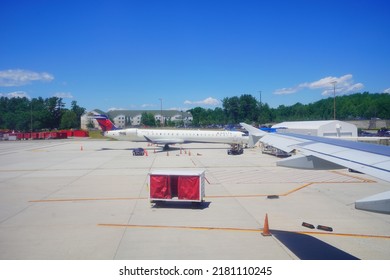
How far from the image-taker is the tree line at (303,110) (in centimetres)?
11544

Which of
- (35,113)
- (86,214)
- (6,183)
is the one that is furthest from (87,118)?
(86,214)

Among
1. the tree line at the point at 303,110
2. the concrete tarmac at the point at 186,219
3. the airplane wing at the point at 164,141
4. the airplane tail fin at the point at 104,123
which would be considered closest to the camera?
the concrete tarmac at the point at 186,219

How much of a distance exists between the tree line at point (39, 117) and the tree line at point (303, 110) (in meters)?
61.7

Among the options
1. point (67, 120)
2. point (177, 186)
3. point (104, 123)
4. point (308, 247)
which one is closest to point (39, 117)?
point (67, 120)

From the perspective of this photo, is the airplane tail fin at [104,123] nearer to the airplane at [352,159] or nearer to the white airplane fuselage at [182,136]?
the white airplane fuselage at [182,136]

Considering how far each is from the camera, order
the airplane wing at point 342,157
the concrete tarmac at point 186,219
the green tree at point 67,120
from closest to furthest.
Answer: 1. the airplane wing at point 342,157
2. the concrete tarmac at point 186,219
3. the green tree at point 67,120

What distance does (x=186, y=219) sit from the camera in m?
13.1

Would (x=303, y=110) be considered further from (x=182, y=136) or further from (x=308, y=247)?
(x=308, y=247)

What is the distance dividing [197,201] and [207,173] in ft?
34.9

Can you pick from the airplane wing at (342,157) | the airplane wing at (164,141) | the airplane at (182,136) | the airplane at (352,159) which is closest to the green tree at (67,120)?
the airplane at (182,136)

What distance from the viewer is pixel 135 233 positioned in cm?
1123

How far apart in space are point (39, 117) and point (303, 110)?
96314 millimetres

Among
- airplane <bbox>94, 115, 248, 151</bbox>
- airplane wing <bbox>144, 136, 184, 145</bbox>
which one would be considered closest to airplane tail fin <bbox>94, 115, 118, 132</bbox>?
airplane <bbox>94, 115, 248, 151</bbox>
